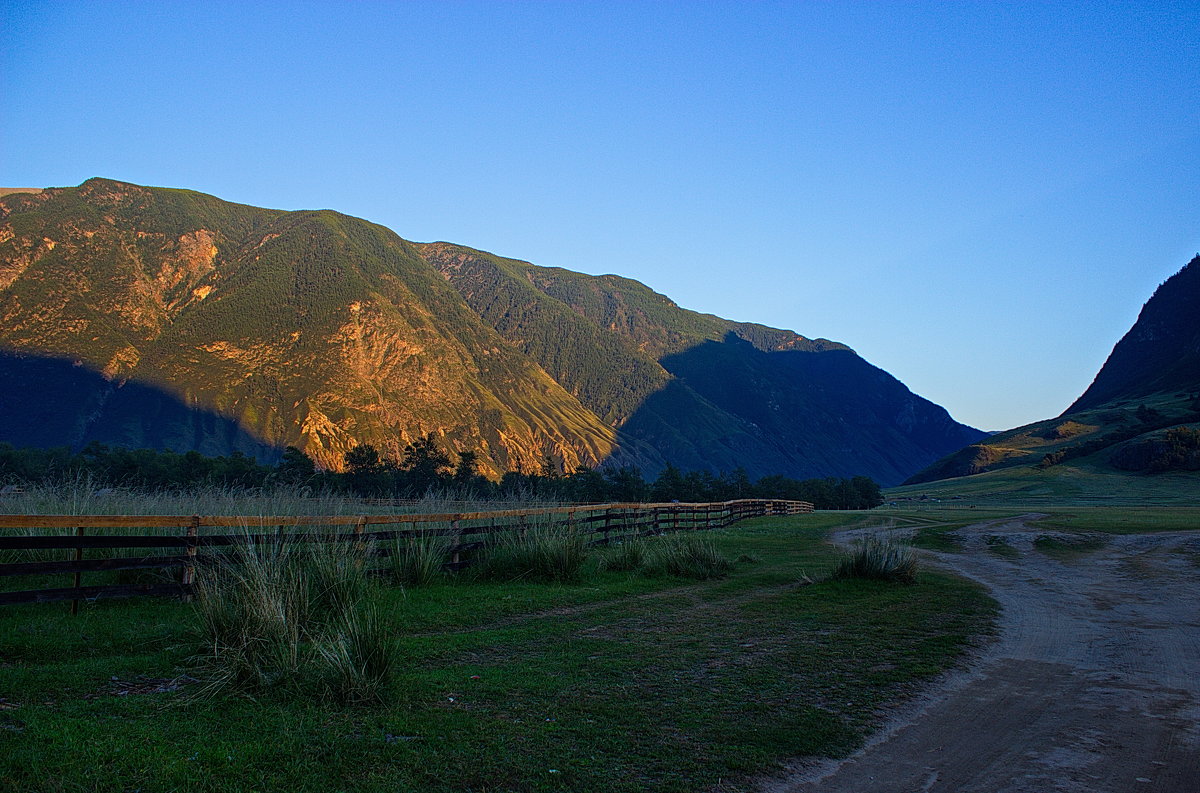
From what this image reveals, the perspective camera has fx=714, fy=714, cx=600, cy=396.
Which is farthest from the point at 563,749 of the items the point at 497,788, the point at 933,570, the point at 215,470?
the point at 215,470

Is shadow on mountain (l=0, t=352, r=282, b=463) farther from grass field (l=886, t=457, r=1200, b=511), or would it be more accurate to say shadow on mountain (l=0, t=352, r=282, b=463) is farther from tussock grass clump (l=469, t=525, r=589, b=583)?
tussock grass clump (l=469, t=525, r=589, b=583)

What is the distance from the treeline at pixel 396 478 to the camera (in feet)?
110

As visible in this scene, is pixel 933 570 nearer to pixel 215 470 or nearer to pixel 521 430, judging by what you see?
pixel 215 470

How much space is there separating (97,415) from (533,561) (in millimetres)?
152124

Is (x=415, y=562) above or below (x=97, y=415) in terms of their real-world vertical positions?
below

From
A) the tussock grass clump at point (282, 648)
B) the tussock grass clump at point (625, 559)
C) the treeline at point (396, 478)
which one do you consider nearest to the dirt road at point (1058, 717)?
the tussock grass clump at point (282, 648)

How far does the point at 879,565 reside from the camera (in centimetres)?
1295

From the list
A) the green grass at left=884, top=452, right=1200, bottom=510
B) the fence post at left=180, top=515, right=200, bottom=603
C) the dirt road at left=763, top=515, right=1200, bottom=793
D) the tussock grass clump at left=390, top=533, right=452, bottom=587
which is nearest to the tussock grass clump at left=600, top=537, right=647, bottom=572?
the tussock grass clump at left=390, top=533, right=452, bottom=587

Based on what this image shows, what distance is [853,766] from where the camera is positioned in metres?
4.84

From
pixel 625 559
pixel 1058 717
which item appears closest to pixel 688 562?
pixel 625 559

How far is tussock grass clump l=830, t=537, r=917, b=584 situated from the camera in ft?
42.3

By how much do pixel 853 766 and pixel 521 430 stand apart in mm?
162991

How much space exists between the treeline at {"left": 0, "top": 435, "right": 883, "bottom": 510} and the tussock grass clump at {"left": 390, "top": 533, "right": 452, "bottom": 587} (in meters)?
7.87

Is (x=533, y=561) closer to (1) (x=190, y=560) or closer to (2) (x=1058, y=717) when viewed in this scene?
(1) (x=190, y=560)
